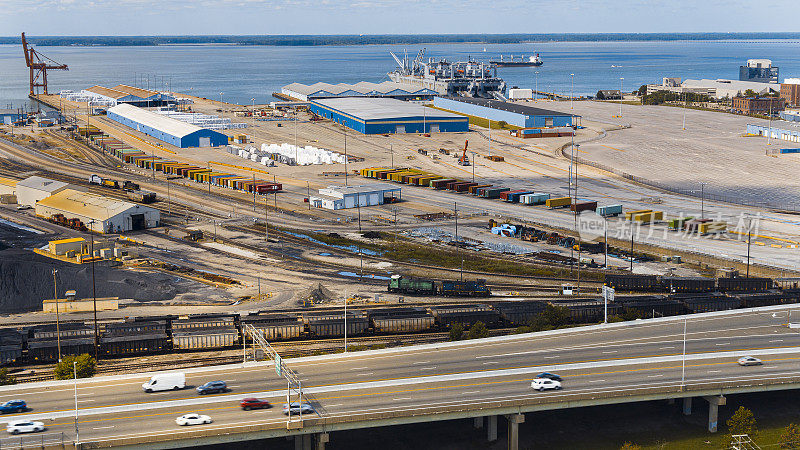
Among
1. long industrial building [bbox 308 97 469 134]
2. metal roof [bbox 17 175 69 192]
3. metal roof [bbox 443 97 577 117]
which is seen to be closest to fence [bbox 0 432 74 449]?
metal roof [bbox 17 175 69 192]

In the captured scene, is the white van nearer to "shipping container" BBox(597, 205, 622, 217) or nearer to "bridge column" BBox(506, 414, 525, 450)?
"bridge column" BBox(506, 414, 525, 450)

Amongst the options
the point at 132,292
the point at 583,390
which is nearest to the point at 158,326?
the point at 132,292

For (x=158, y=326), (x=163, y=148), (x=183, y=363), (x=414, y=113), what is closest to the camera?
(x=183, y=363)

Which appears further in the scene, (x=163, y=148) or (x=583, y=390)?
(x=163, y=148)

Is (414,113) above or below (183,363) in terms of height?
above

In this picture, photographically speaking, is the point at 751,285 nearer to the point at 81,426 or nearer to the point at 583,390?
the point at 583,390

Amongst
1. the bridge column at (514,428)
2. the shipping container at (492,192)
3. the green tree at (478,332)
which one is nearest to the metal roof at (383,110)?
the shipping container at (492,192)

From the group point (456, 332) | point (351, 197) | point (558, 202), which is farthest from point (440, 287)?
point (558, 202)

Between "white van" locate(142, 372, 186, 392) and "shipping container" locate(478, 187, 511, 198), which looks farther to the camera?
"shipping container" locate(478, 187, 511, 198)

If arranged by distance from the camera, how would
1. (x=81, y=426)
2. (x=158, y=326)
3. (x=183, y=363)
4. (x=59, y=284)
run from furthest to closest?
(x=59, y=284), (x=158, y=326), (x=183, y=363), (x=81, y=426)
